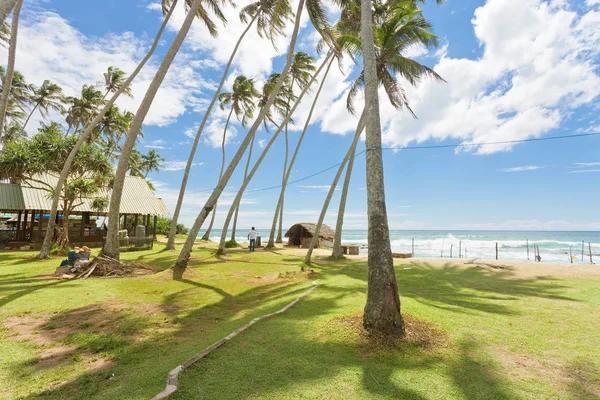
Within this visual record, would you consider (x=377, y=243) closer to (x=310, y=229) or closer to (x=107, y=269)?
(x=107, y=269)

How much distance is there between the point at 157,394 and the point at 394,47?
16.0 metres

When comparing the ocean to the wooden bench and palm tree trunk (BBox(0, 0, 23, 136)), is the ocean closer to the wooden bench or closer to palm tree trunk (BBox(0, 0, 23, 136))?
the wooden bench

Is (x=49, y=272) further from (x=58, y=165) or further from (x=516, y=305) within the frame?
(x=516, y=305)

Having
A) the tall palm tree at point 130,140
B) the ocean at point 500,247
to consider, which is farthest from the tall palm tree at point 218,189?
the ocean at point 500,247

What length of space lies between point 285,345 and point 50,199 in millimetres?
21428

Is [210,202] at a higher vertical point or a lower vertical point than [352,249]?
higher

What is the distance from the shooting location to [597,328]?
5.71 meters

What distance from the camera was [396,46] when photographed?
14570 millimetres

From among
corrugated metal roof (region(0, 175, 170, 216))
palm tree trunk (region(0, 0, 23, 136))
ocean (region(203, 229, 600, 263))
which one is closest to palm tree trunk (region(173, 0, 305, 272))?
palm tree trunk (region(0, 0, 23, 136))

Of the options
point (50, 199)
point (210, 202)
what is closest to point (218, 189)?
point (210, 202)

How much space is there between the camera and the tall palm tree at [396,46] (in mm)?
13906

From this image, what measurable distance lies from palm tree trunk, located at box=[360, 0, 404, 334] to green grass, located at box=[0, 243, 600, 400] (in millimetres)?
469

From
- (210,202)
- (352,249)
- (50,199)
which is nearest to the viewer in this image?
(210,202)

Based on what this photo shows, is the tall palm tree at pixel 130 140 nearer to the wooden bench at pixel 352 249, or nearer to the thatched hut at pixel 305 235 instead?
the wooden bench at pixel 352 249
